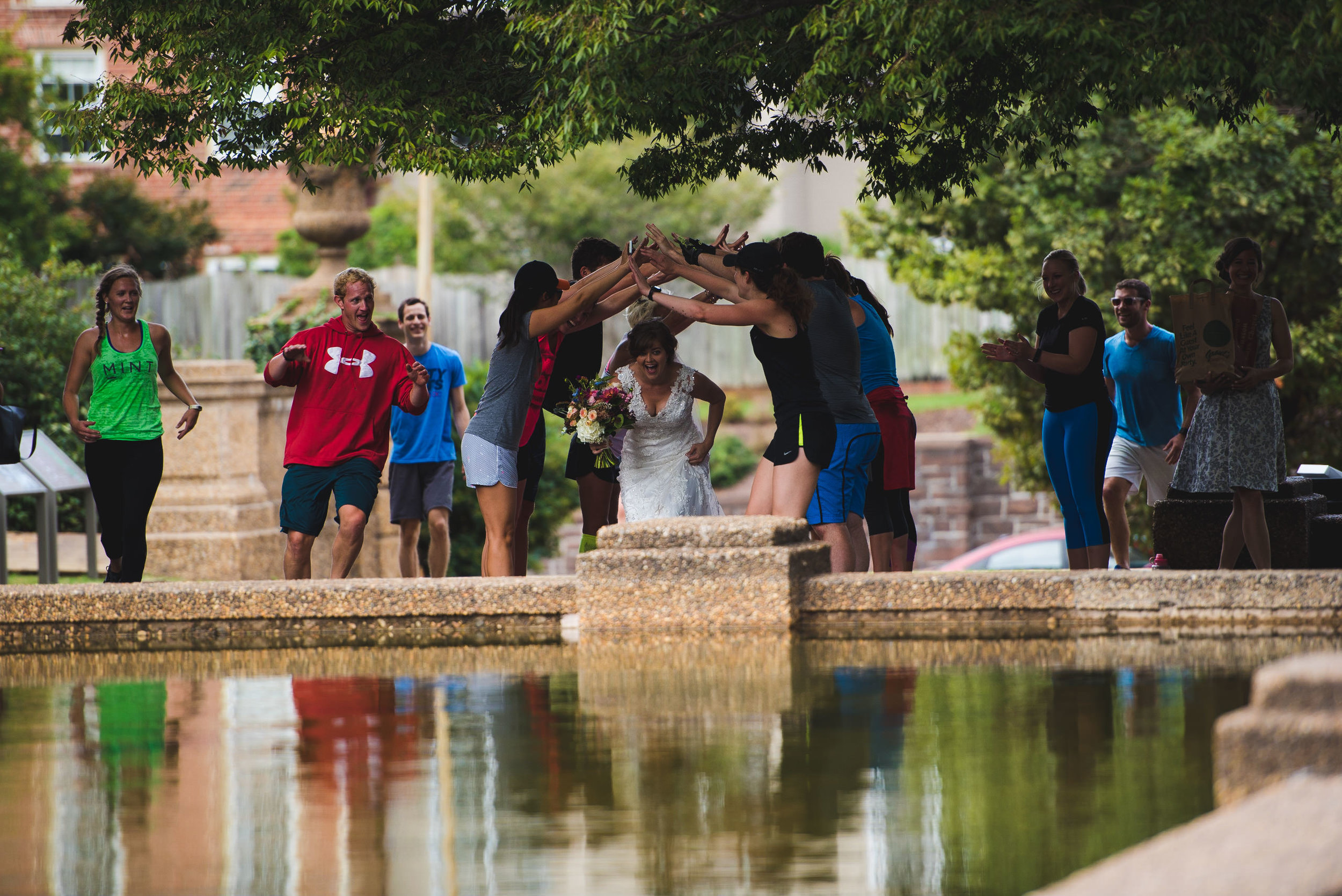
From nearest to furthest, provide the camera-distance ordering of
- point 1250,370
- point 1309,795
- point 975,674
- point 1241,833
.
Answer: point 1241,833 < point 1309,795 < point 975,674 < point 1250,370

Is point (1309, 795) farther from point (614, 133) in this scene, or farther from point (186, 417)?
point (186, 417)

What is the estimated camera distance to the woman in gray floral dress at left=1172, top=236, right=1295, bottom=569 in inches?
349

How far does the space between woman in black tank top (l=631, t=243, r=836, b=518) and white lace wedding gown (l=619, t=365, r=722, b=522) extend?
1.16m

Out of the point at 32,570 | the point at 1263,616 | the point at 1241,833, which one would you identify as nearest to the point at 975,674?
the point at 1263,616

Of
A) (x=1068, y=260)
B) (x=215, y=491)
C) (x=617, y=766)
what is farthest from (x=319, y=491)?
(x=215, y=491)

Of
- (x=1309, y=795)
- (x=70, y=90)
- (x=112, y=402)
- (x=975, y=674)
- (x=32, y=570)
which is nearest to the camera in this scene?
(x=1309, y=795)

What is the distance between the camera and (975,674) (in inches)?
262

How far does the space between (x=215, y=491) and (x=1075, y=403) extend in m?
8.08

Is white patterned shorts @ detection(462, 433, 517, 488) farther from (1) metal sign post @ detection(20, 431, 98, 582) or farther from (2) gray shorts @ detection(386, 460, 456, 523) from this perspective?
(1) metal sign post @ detection(20, 431, 98, 582)

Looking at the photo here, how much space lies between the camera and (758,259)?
26.6ft

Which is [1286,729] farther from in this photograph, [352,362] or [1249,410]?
[352,362]

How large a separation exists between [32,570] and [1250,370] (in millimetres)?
11261

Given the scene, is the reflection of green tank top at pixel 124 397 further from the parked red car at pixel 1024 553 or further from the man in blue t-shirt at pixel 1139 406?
the parked red car at pixel 1024 553

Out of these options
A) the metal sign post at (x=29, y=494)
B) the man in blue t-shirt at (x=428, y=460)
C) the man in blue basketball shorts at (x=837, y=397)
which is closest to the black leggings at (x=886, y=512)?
the man in blue basketball shorts at (x=837, y=397)
